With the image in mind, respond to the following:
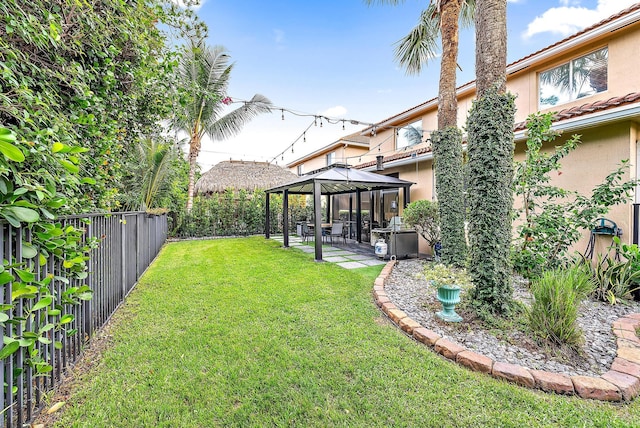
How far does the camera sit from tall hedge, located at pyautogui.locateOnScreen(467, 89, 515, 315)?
148 inches

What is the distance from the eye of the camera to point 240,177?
62.2ft

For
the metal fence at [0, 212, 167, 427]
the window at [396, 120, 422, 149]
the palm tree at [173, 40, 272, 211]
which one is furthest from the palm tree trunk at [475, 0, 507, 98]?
the palm tree at [173, 40, 272, 211]

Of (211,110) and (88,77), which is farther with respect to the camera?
(211,110)

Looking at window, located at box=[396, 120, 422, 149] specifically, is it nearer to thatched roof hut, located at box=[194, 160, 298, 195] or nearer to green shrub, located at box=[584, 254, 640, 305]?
thatched roof hut, located at box=[194, 160, 298, 195]

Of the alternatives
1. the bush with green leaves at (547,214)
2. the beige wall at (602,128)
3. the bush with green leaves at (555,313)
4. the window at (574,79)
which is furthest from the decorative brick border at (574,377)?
the window at (574,79)

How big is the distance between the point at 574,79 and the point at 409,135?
571cm

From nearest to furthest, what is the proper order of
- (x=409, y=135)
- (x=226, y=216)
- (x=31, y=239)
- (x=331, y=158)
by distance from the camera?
1. (x=31, y=239)
2. (x=409, y=135)
3. (x=226, y=216)
4. (x=331, y=158)

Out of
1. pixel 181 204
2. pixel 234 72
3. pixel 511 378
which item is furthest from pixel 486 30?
pixel 181 204

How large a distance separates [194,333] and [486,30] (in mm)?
6046

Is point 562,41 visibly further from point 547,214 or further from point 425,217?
point 425,217

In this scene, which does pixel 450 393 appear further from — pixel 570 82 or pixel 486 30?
pixel 570 82

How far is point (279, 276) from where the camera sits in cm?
636

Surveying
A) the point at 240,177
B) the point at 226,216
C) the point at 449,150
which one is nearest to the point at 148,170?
the point at 226,216

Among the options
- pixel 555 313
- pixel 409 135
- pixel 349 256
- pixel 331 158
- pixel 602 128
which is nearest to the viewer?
pixel 555 313
